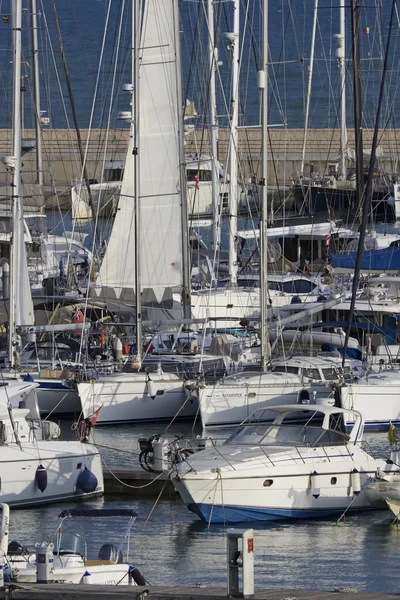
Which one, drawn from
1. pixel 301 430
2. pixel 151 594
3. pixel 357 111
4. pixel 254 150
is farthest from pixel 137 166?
pixel 254 150

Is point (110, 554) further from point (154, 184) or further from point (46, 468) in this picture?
point (154, 184)

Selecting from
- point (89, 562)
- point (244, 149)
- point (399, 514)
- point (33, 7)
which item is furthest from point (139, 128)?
point (244, 149)

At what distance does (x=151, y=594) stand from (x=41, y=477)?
7333mm

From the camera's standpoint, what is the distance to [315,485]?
21141 mm

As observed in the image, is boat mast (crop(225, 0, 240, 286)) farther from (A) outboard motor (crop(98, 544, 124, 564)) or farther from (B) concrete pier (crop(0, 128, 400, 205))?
(B) concrete pier (crop(0, 128, 400, 205))

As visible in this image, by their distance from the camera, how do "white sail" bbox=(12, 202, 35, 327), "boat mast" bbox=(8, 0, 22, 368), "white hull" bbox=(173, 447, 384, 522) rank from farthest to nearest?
"white sail" bbox=(12, 202, 35, 327) → "boat mast" bbox=(8, 0, 22, 368) → "white hull" bbox=(173, 447, 384, 522)

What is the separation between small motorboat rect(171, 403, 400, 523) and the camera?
2062cm

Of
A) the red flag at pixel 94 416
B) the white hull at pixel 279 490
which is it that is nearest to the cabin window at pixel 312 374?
the red flag at pixel 94 416

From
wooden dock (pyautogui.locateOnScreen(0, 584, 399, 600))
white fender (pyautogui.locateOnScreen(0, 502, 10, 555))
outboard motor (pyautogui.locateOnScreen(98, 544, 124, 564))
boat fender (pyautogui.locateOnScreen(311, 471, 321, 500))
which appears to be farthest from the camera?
boat fender (pyautogui.locateOnScreen(311, 471, 321, 500))

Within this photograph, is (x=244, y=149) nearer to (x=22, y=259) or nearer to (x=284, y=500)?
(x=22, y=259)

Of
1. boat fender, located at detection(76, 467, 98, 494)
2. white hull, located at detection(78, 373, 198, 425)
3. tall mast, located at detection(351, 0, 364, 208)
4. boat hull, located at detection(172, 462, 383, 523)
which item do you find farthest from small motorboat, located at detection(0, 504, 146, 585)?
tall mast, located at detection(351, 0, 364, 208)

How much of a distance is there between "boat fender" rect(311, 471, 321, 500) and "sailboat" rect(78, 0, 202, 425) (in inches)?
351

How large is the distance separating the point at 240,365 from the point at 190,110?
2335 cm

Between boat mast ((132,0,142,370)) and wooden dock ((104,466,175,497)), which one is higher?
boat mast ((132,0,142,370))
